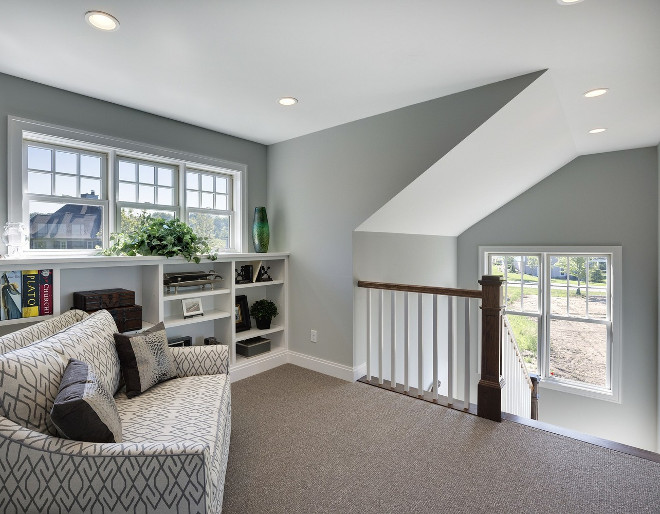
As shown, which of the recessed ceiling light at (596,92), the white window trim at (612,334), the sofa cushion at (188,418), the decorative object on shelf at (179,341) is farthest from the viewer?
the white window trim at (612,334)

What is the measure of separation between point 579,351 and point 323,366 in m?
3.45

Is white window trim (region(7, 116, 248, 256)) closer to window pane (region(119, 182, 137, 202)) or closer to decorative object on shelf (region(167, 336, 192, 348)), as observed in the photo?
window pane (region(119, 182, 137, 202))

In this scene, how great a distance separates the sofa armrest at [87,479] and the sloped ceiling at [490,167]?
8.53ft

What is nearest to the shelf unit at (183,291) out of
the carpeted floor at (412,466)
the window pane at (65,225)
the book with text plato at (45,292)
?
the book with text plato at (45,292)

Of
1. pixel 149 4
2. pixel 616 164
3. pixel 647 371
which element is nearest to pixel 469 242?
pixel 616 164

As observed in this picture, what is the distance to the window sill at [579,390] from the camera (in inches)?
177

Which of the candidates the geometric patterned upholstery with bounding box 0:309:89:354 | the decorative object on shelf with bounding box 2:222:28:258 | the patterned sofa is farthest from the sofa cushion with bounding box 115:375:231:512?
the decorative object on shelf with bounding box 2:222:28:258

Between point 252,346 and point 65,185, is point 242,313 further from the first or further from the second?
point 65,185

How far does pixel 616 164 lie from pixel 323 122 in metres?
3.51

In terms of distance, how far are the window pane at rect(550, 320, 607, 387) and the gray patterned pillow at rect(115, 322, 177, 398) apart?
481 centimetres

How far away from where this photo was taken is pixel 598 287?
465cm

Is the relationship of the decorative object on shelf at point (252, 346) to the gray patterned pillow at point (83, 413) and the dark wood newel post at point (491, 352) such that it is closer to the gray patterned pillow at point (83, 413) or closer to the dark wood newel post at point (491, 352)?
the dark wood newel post at point (491, 352)

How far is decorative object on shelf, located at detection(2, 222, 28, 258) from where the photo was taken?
2498 millimetres

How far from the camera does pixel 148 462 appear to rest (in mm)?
1257
